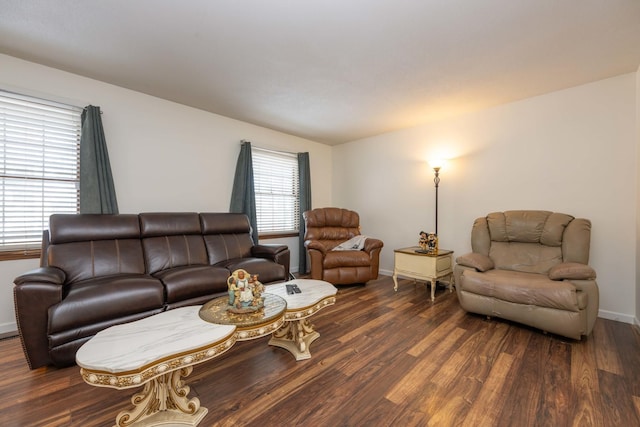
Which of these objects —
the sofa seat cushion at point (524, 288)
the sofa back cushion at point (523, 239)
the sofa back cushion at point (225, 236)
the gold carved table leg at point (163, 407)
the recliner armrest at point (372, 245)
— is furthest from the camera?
the recliner armrest at point (372, 245)

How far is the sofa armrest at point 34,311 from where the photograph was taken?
1.76 metres

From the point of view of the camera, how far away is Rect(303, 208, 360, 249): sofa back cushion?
4316mm

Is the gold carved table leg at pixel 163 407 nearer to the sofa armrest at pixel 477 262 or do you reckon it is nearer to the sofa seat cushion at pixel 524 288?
the sofa seat cushion at pixel 524 288

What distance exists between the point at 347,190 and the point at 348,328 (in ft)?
10.3

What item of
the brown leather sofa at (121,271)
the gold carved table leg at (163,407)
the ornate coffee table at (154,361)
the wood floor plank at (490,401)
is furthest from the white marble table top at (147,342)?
the wood floor plank at (490,401)

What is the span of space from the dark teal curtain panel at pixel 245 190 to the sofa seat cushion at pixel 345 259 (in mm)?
1123

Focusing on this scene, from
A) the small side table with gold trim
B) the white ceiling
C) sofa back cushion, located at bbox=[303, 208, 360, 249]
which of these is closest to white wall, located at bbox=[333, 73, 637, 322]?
the white ceiling

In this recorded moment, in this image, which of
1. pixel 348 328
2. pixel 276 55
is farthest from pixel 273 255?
pixel 276 55

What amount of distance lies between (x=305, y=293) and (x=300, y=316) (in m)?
0.31

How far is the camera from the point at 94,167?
272 cm

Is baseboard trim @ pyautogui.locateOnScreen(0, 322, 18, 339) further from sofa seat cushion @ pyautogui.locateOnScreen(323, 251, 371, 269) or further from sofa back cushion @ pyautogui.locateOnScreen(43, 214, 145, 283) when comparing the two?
sofa seat cushion @ pyautogui.locateOnScreen(323, 251, 371, 269)

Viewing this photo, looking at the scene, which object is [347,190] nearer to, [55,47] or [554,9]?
[554,9]

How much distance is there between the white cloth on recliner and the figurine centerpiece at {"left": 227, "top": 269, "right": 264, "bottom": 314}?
7.49 feet

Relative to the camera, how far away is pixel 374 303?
3.19 meters
